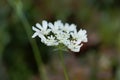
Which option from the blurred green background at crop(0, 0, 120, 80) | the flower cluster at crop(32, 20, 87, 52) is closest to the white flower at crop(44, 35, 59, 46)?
the flower cluster at crop(32, 20, 87, 52)

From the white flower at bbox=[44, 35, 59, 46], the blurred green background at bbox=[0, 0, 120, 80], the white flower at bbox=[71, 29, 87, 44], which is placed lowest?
the white flower at bbox=[44, 35, 59, 46]

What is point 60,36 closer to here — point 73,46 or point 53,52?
point 73,46

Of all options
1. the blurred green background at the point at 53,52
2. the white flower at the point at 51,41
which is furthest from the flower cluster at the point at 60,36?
the blurred green background at the point at 53,52

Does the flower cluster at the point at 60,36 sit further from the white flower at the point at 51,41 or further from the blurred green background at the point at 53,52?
the blurred green background at the point at 53,52

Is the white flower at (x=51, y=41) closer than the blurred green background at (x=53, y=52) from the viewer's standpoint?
Yes

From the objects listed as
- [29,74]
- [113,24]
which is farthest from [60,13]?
[29,74]

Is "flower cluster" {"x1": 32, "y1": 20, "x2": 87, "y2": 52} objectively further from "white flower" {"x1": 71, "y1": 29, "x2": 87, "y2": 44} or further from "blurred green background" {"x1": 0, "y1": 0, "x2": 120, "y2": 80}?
"blurred green background" {"x1": 0, "y1": 0, "x2": 120, "y2": 80}
